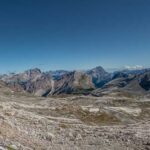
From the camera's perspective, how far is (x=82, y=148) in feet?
133

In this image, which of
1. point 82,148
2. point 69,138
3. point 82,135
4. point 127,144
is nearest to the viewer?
point 82,148

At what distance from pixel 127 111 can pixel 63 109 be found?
1557 inches

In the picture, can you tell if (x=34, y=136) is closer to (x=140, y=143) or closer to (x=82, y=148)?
(x=82, y=148)

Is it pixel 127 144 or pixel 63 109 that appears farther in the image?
pixel 63 109

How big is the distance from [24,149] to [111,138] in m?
21.7

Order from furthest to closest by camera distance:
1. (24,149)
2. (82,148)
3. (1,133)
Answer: (82,148), (1,133), (24,149)

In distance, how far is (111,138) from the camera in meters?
47.7

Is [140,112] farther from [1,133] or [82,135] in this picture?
[1,133]

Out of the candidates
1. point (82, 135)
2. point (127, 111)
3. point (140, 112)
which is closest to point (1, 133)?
point (82, 135)

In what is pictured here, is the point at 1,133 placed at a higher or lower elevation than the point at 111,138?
higher

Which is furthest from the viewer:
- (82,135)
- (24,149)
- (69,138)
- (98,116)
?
(98,116)

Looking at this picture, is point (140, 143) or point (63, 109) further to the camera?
point (63, 109)

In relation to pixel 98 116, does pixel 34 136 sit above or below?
above

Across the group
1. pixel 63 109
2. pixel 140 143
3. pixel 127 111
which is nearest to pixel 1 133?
pixel 140 143
